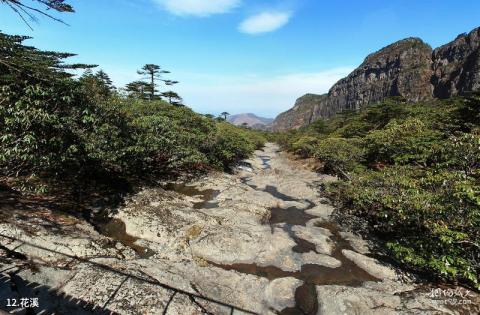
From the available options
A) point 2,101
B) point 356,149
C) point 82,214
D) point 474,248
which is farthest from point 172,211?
point 356,149

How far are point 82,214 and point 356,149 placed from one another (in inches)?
1090

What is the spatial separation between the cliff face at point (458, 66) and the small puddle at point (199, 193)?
147 metres

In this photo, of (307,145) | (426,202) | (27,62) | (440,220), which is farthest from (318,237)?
(307,145)

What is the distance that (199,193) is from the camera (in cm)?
2573

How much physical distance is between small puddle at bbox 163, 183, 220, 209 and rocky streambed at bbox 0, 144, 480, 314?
2.38 meters

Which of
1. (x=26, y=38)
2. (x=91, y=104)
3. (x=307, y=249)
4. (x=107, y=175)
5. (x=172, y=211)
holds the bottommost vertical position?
(x=307, y=249)

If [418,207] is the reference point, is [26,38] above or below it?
above

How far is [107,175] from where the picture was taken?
23.4 metres

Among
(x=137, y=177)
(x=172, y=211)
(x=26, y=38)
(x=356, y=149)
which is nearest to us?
(x=172, y=211)

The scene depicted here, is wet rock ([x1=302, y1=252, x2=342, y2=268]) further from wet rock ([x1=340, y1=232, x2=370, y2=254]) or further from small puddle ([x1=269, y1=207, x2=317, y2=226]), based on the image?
small puddle ([x1=269, y1=207, x2=317, y2=226])

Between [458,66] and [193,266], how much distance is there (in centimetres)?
18554

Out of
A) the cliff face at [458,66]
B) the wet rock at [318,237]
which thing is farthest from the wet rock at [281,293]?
the cliff face at [458,66]

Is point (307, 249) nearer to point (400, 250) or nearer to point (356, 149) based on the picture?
point (400, 250)

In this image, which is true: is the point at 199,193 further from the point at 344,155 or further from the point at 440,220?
the point at 440,220
